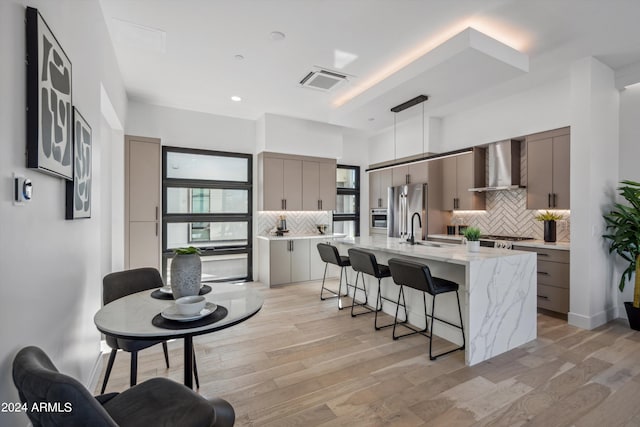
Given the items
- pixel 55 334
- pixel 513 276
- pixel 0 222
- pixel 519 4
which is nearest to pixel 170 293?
pixel 55 334

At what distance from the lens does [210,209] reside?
546 centimetres

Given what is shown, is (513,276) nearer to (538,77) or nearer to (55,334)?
(538,77)

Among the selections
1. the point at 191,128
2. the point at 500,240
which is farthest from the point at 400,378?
the point at 191,128

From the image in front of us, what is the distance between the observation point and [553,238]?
4016 millimetres

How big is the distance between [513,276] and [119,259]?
4798 millimetres

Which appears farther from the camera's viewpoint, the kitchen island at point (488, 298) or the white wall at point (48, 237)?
the kitchen island at point (488, 298)

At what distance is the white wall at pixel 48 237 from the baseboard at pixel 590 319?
15.6ft

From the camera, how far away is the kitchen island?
265 cm

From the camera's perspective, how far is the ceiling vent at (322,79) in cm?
377

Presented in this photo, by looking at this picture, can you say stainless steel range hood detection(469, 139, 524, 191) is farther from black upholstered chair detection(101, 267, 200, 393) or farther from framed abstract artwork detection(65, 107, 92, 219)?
framed abstract artwork detection(65, 107, 92, 219)

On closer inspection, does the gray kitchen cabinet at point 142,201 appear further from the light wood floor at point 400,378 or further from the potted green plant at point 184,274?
the potted green plant at point 184,274

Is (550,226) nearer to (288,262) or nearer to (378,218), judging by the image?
(378,218)

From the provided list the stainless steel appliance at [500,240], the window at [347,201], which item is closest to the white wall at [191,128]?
the window at [347,201]

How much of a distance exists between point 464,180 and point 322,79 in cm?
296
